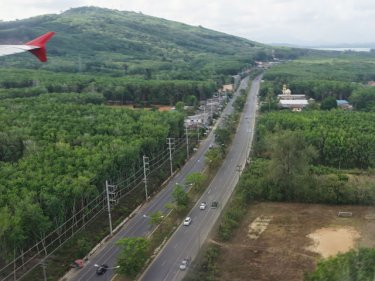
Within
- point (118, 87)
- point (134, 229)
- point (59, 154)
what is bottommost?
point (134, 229)

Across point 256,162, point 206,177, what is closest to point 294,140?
point 256,162

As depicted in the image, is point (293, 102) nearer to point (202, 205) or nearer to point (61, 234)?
point (202, 205)

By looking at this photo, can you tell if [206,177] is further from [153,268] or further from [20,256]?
[20,256]

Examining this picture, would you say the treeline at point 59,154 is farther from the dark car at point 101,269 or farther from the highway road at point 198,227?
the highway road at point 198,227

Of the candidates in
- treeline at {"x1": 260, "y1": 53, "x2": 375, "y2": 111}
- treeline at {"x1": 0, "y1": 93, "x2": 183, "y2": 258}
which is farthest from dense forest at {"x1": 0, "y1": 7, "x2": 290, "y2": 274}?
treeline at {"x1": 260, "y1": 53, "x2": 375, "y2": 111}

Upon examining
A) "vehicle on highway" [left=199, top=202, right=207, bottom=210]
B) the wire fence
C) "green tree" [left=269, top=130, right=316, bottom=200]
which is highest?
"green tree" [left=269, top=130, right=316, bottom=200]

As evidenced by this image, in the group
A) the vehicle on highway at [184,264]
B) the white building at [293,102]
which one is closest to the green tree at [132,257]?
the vehicle on highway at [184,264]

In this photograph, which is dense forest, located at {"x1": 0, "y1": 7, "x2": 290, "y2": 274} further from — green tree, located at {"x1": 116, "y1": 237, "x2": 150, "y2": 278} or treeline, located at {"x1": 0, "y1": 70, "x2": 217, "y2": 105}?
green tree, located at {"x1": 116, "y1": 237, "x2": 150, "y2": 278}

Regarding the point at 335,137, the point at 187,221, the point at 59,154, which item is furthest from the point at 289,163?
the point at 59,154
